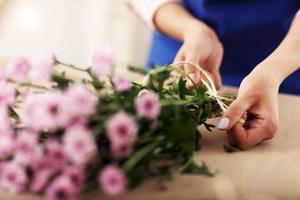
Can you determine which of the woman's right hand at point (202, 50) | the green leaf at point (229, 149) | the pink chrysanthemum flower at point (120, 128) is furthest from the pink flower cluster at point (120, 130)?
the woman's right hand at point (202, 50)

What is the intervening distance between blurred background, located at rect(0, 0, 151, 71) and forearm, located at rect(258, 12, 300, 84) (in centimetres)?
125

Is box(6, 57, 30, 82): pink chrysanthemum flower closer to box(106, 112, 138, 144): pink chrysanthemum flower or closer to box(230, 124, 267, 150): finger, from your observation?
box(106, 112, 138, 144): pink chrysanthemum flower

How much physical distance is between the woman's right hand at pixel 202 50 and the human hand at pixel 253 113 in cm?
22

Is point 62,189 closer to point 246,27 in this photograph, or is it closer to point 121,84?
point 121,84

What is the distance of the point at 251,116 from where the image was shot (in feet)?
2.18

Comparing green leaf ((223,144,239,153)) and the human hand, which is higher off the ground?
the human hand

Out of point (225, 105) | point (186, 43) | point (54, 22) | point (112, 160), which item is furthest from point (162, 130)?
point (54, 22)

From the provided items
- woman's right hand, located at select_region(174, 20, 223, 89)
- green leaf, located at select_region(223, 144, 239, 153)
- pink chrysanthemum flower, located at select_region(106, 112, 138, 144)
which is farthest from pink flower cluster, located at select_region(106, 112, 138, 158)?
woman's right hand, located at select_region(174, 20, 223, 89)

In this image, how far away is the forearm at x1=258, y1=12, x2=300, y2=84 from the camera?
75cm

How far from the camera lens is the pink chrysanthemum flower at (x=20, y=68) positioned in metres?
0.47

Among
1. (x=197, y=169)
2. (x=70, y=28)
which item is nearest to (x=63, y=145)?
(x=197, y=169)

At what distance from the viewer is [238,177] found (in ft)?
1.71

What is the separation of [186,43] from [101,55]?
492 millimetres

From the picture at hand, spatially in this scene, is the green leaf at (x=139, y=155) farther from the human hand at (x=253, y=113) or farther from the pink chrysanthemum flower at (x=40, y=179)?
the human hand at (x=253, y=113)
